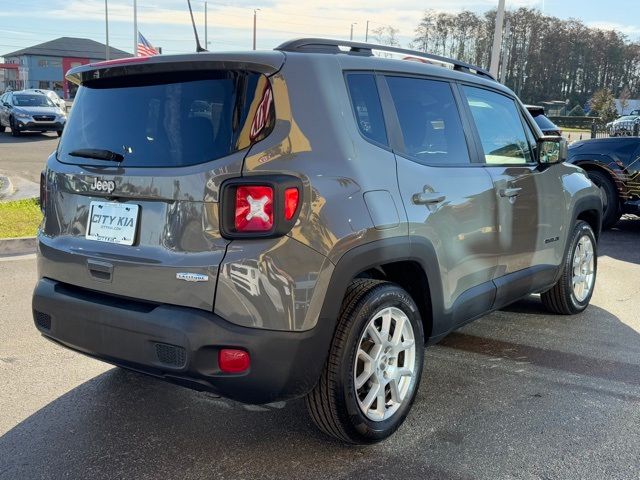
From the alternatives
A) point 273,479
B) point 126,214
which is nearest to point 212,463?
point 273,479

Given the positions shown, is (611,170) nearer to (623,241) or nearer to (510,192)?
(623,241)

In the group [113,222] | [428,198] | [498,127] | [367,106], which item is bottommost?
[113,222]

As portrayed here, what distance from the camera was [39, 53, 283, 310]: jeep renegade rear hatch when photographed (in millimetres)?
2605

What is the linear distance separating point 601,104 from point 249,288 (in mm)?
56137

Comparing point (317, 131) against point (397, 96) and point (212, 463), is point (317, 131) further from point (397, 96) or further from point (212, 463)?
point (212, 463)

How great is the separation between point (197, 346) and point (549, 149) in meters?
2.98

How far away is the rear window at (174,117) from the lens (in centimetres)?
264

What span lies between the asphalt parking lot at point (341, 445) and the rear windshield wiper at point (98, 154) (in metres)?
1.27

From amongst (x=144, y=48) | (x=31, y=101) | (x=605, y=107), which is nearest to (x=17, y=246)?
(x=144, y=48)

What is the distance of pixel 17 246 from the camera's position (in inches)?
276

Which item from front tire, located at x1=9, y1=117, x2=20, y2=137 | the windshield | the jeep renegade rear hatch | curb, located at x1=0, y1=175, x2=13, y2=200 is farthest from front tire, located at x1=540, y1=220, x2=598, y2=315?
the windshield

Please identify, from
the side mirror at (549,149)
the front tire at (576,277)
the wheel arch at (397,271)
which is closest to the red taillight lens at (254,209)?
the wheel arch at (397,271)

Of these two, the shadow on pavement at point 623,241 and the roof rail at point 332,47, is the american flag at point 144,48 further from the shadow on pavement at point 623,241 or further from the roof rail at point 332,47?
the roof rail at point 332,47

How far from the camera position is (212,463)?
113 inches
